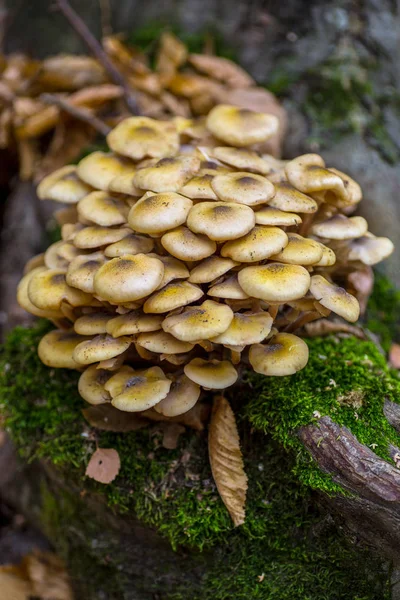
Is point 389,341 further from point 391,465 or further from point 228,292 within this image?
point 228,292

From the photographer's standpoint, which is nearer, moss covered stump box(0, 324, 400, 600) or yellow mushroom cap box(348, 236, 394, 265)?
moss covered stump box(0, 324, 400, 600)

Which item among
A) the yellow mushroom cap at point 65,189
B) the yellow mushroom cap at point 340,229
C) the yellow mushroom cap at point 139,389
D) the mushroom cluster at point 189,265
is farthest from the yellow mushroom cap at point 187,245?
the yellow mushroom cap at point 65,189

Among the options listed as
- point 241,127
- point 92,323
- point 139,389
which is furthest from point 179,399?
point 241,127

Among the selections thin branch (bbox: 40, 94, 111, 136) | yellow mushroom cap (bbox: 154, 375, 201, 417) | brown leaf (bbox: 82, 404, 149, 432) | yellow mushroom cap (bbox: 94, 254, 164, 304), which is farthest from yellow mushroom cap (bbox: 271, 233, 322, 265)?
thin branch (bbox: 40, 94, 111, 136)

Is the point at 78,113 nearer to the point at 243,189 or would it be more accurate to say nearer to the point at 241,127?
the point at 241,127

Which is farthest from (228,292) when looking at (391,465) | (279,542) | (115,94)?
(115,94)

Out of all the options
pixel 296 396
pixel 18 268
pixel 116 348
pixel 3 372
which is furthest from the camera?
pixel 18 268

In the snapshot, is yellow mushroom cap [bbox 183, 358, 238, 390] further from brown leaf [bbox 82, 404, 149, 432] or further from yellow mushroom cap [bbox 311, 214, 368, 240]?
yellow mushroom cap [bbox 311, 214, 368, 240]
